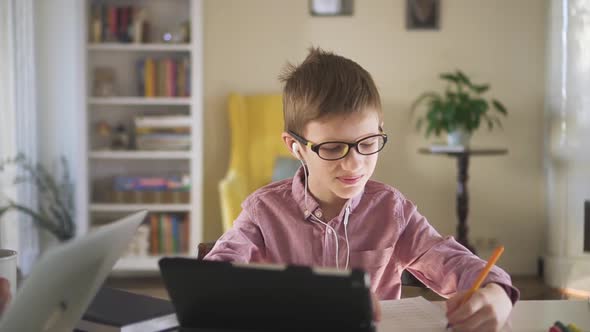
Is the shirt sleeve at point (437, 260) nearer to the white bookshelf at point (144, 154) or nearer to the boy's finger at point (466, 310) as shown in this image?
the boy's finger at point (466, 310)

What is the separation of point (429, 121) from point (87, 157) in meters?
1.95

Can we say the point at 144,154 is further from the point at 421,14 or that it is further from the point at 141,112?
the point at 421,14

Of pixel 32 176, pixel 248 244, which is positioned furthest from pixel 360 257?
pixel 32 176

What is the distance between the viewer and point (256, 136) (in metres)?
3.90

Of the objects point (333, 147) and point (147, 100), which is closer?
point (333, 147)

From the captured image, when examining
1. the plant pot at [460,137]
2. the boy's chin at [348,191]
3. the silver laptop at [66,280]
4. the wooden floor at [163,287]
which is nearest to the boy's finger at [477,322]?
the boy's chin at [348,191]

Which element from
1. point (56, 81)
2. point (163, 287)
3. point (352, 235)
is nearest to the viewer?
point (352, 235)

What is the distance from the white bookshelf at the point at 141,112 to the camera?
146 inches

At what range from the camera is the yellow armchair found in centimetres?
385

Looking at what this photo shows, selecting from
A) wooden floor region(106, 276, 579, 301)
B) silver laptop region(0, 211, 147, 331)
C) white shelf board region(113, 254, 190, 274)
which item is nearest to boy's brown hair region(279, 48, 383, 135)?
silver laptop region(0, 211, 147, 331)

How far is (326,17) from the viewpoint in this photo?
406cm

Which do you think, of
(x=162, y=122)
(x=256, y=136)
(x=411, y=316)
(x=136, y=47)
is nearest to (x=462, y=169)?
(x=256, y=136)

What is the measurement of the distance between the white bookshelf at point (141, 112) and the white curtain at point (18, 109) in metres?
0.33

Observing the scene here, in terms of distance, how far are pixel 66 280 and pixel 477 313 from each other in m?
0.54
